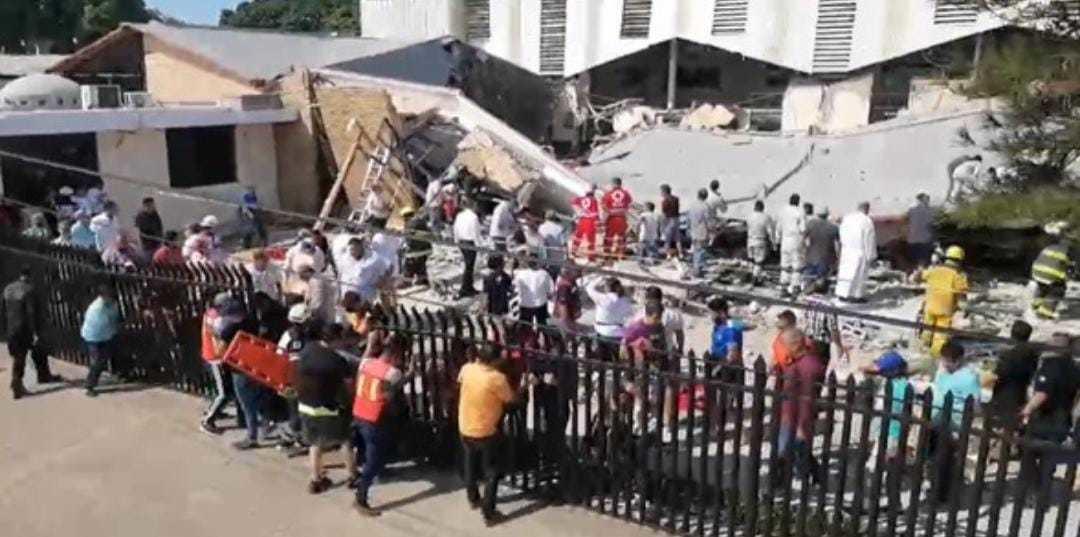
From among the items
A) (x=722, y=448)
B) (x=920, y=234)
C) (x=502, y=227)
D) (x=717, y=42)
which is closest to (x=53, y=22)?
(x=717, y=42)

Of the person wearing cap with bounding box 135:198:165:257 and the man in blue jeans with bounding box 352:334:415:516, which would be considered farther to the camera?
the person wearing cap with bounding box 135:198:165:257

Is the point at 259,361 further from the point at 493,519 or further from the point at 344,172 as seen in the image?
the point at 344,172

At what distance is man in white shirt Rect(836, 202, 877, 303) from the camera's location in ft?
38.5

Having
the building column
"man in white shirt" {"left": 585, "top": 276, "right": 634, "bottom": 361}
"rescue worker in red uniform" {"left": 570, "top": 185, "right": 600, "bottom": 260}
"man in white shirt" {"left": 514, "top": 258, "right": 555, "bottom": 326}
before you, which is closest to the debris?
the building column

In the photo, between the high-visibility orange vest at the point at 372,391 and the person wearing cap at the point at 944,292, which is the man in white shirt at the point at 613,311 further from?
the person wearing cap at the point at 944,292

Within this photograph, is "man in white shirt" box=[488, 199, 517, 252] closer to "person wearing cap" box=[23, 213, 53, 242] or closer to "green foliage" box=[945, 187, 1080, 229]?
"person wearing cap" box=[23, 213, 53, 242]

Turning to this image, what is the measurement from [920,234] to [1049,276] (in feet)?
8.31

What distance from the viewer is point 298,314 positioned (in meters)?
7.48

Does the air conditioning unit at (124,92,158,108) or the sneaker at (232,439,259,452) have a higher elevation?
the air conditioning unit at (124,92,158,108)

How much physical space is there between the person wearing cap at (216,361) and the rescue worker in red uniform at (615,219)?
731 centimetres

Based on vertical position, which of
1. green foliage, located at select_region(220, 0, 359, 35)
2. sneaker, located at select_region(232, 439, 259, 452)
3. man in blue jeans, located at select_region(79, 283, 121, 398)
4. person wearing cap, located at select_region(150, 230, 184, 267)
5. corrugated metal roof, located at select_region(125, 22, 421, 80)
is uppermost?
green foliage, located at select_region(220, 0, 359, 35)

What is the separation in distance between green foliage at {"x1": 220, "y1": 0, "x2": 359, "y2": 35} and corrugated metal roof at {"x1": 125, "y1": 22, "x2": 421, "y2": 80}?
43.4 meters

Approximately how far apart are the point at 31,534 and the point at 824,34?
23850 mm

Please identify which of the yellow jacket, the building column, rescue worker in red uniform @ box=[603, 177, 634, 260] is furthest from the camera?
the building column
